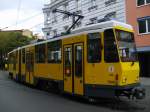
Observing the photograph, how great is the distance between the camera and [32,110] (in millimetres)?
13219

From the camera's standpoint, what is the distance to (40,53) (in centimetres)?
2100

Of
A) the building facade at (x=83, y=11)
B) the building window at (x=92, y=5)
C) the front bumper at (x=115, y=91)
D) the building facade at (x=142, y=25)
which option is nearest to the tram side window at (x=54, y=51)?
the front bumper at (x=115, y=91)

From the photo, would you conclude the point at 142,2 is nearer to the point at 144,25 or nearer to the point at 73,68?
the point at 144,25

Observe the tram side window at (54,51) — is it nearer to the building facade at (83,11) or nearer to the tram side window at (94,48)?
the tram side window at (94,48)

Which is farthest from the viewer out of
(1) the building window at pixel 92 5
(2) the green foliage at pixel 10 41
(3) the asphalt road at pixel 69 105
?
(2) the green foliage at pixel 10 41

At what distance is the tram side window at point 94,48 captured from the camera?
48.1 ft

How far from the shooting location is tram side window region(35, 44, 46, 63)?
20344mm

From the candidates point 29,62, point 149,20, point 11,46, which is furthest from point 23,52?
point 11,46

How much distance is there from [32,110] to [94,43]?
12.7 ft

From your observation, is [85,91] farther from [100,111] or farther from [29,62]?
[29,62]

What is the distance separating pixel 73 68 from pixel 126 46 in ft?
9.05

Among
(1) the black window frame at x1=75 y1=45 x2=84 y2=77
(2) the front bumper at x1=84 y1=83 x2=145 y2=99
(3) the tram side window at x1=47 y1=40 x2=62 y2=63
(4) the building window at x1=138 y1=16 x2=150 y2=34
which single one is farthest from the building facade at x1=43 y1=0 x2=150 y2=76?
(2) the front bumper at x1=84 y1=83 x2=145 y2=99

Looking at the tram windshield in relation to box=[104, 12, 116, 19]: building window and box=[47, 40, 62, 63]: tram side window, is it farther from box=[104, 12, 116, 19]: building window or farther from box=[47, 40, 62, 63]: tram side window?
box=[104, 12, 116, 19]: building window

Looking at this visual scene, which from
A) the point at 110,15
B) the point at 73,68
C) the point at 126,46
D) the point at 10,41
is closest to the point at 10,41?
the point at 10,41
